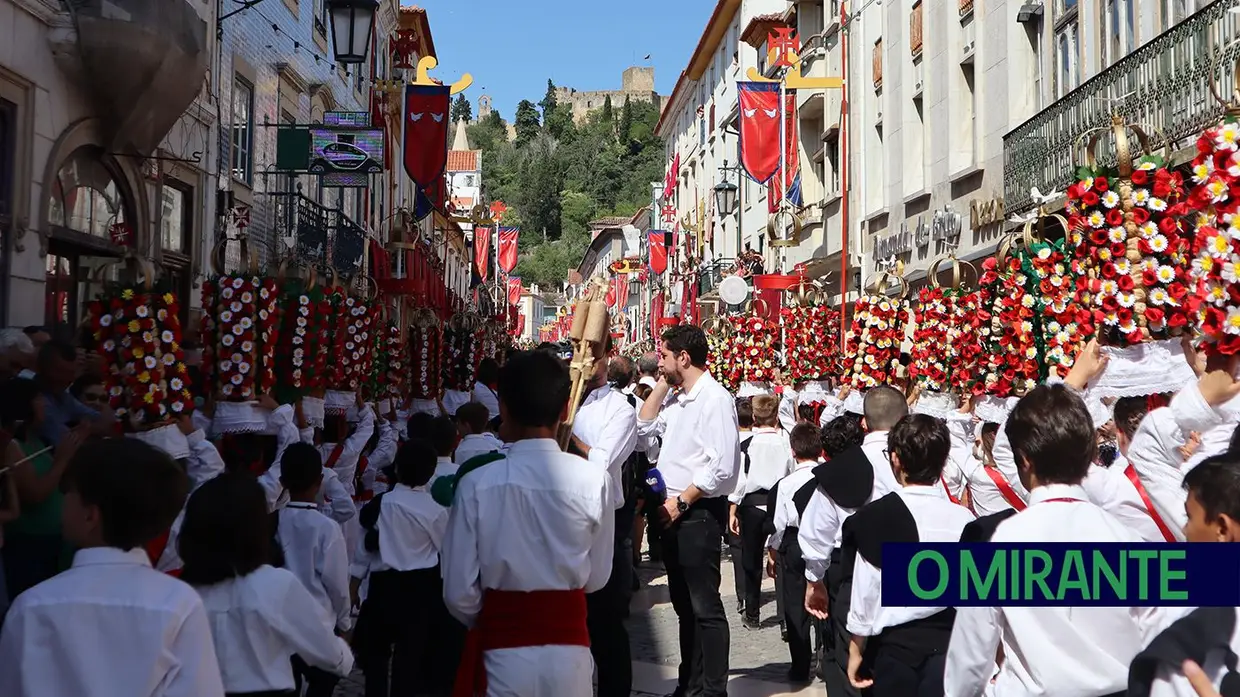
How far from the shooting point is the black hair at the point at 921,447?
5258 millimetres

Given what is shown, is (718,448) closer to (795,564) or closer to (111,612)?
(795,564)

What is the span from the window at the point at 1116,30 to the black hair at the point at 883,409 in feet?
31.2

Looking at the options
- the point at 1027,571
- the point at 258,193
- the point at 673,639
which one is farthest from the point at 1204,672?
the point at 258,193

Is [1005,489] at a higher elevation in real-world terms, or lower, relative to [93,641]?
higher

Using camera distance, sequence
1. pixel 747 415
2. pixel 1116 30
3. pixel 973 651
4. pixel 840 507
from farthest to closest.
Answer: pixel 1116 30 → pixel 747 415 → pixel 840 507 → pixel 973 651

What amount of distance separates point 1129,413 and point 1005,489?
73cm

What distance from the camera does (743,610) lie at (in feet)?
36.5

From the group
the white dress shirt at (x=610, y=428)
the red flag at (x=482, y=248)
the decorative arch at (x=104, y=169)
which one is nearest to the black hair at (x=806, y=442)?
the white dress shirt at (x=610, y=428)

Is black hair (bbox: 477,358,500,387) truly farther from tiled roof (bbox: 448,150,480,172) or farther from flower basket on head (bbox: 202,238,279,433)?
tiled roof (bbox: 448,150,480,172)

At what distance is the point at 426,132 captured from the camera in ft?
72.8

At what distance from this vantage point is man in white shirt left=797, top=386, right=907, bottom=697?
6238 millimetres

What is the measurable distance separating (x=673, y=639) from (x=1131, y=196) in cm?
514

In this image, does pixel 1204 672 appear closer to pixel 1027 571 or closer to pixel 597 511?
pixel 1027 571

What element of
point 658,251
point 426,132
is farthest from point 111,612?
point 658,251
